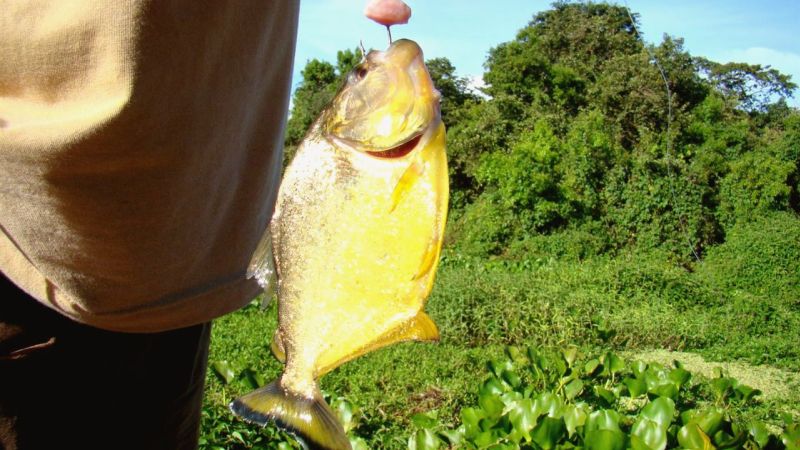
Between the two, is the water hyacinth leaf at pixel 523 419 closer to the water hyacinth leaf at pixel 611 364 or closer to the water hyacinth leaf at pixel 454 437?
the water hyacinth leaf at pixel 454 437

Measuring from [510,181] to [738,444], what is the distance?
9717 millimetres

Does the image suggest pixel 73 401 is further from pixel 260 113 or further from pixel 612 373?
pixel 612 373

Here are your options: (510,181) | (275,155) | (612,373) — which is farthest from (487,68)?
(275,155)

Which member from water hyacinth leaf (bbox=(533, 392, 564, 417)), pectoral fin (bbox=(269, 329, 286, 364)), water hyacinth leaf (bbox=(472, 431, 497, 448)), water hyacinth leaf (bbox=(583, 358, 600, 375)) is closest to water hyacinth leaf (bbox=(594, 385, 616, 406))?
water hyacinth leaf (bbox=(583, 358, 600, 375))

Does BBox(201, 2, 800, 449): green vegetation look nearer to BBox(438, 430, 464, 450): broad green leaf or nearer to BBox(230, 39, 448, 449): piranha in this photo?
BBox(438, 430, 464, 450): broad green leaf

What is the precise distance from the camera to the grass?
17.7 feet

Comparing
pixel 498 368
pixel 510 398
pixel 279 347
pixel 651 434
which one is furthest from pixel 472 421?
pixel 279 347

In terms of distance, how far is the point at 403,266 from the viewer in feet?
3.11

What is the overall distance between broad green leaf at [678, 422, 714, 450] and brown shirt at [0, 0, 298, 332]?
230 cm

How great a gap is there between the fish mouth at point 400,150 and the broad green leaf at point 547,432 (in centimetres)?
227

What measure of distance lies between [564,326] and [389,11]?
7.39m

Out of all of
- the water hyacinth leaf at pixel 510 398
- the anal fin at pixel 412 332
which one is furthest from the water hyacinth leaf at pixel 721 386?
the anal fin at pixel 412 332

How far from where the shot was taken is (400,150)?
93 cm

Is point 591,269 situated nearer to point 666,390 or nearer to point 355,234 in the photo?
→ point 666,390
